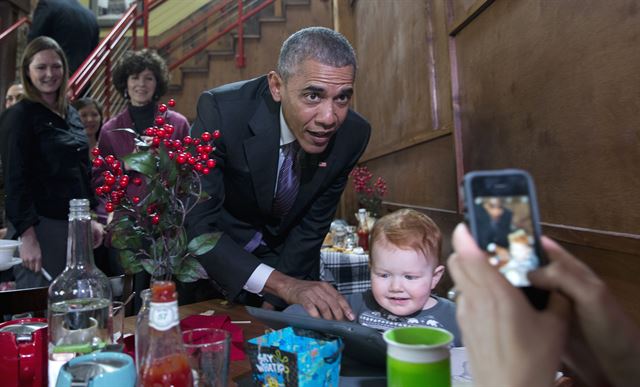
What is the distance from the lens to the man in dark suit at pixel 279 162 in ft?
4.53

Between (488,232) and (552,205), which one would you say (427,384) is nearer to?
(488,232)

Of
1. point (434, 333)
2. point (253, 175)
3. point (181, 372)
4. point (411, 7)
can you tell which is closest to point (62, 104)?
point (253, 175)

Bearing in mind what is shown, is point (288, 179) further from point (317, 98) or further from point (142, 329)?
point (142, 329)

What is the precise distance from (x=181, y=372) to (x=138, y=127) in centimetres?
246

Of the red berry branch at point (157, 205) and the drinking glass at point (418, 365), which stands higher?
the red berry branch at point (157, 205)

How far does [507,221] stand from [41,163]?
2636mm

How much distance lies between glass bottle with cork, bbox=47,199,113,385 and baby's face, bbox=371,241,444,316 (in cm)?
67

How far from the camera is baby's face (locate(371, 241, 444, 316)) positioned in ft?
4.00

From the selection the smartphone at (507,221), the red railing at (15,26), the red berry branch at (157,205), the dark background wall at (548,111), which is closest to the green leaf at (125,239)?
the red berry branch at (157,205)

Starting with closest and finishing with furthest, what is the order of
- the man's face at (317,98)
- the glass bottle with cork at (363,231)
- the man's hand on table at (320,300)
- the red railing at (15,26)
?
the man's hand on table at (320,300)
the man's face at (317,98)
the glass bottle with cork at (363,231)
the red railing at (15,26)

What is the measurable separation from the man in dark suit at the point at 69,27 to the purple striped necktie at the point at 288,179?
11.3ft

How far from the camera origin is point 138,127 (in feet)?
9.20

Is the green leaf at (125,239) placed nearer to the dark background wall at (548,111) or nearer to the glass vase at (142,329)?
the glass vase at (142,329)

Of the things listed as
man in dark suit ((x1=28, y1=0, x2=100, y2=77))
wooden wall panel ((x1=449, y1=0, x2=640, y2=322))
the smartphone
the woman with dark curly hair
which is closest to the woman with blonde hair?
the woman with dark curly hair
